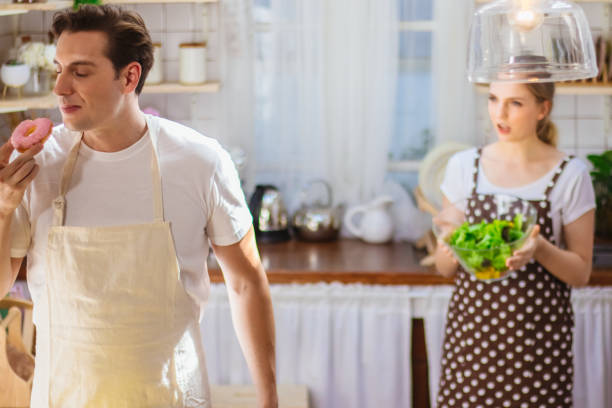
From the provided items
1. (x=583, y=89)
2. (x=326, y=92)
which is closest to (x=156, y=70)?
(x=326, y=92)

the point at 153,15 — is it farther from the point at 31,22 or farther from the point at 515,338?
the point at 515,338

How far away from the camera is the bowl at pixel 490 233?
2.20 m

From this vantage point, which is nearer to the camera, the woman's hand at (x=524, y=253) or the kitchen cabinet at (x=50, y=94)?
the woman's hand at (x=524, y=253)

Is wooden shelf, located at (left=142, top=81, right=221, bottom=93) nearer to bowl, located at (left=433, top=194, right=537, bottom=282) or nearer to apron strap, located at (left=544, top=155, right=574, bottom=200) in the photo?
bowl, located at (left=433, top=194, right=537, bottom=282)

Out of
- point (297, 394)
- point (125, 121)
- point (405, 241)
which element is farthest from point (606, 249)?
point (125, 121)

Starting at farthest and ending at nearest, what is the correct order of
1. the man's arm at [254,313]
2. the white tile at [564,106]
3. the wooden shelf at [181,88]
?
the white tile at [564,106] < the wooden shelf at [181,88] < the man's arm at [254,313]

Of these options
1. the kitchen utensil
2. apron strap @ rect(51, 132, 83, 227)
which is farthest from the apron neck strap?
the kitchen utensil

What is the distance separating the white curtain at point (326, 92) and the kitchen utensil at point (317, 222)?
0.16 metres

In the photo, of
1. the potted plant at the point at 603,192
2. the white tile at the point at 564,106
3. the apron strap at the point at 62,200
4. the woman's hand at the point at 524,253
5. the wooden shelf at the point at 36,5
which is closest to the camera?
the apron strap at the point at 62,200

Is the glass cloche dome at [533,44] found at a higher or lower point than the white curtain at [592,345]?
higher

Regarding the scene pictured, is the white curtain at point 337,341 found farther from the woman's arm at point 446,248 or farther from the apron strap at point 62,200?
the apron strap at point 62,200

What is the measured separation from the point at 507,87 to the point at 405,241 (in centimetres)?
154

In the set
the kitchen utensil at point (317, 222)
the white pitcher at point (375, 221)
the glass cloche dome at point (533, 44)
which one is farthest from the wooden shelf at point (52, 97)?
the glass cloche dome at point (533, 44)

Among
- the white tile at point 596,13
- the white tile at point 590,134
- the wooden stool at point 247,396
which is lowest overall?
the wooden stool at point 247,396
